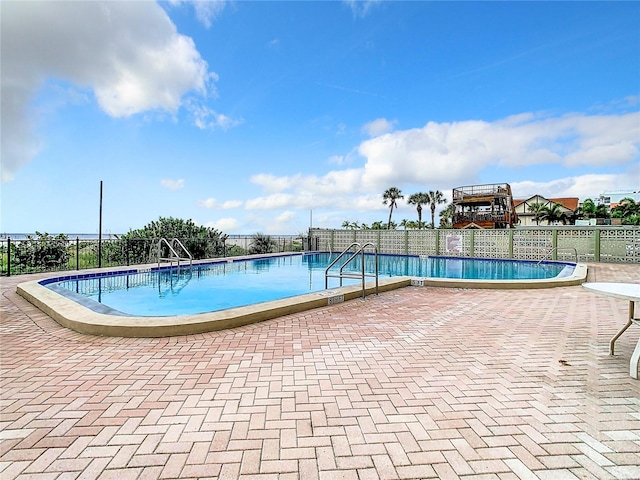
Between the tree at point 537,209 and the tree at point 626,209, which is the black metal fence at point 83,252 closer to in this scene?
the tree at point 537,209

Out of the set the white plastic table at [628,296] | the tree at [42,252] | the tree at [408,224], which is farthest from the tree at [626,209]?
the tree at [42,252]

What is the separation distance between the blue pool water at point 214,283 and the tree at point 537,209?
28.2 meters

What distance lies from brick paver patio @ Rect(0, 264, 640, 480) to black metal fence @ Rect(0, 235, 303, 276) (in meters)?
7.08

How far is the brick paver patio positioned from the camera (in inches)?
63.7

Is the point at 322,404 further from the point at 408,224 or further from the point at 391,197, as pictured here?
the point at 408,224

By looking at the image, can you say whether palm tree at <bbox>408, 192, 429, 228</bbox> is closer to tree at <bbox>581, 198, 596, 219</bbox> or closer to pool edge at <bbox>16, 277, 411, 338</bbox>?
tree at <bbox>581, 198, 596, 219</bbox>

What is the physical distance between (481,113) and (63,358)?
21677mm

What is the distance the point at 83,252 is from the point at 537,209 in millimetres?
44662

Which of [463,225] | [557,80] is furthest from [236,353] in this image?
[463,225]

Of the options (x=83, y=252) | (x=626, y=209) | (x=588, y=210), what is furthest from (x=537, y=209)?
(x=83, y=252)

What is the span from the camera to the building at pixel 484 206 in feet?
83.6

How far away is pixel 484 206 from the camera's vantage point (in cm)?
2694

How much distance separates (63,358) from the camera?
299 cm

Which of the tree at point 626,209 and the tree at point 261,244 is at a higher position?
the tree at point 626,209
